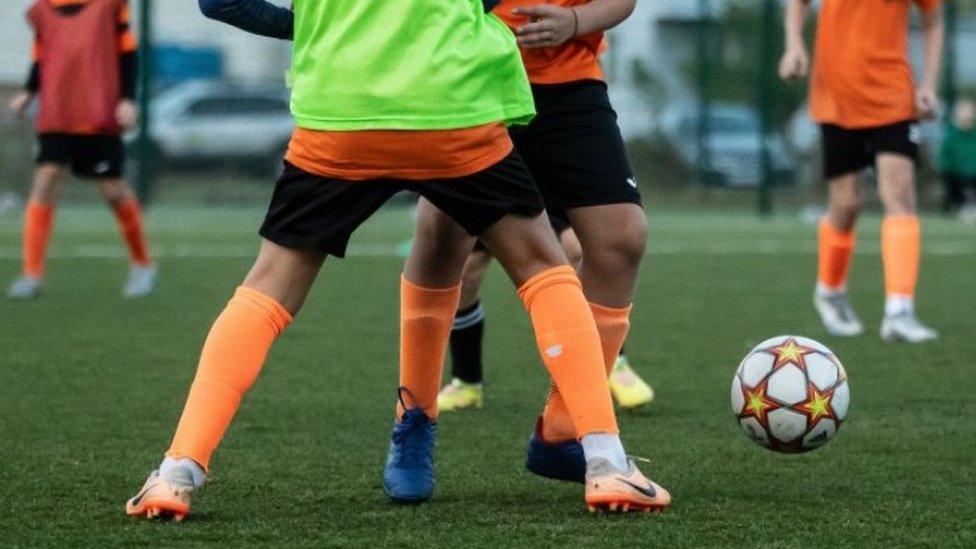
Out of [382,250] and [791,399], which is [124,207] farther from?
[791,399]

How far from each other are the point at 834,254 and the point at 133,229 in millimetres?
4097

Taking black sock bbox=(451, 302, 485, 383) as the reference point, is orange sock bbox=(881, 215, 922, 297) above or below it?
below

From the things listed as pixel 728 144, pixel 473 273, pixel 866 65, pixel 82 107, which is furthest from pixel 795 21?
pixel 728 144

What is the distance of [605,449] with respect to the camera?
432 cm

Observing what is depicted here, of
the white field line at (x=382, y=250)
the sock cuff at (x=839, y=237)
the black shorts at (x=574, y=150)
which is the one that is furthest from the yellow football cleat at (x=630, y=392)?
the white field line at (x=382, y=250)

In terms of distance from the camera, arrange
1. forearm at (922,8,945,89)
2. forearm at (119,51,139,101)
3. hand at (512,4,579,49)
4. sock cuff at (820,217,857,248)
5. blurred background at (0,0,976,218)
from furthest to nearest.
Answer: blurred background at (0,0,976,218) < forearm at (119,51,139,101) < sock cuff at (820,217,857,248) < forearm at (922,8,945,89) < hand at (512,4,579,49)

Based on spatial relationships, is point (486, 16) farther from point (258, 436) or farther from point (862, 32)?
point (862, 32)

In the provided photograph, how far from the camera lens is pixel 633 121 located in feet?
77.6

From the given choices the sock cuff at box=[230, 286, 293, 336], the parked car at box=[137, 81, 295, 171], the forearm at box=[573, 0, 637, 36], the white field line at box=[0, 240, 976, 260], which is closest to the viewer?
the sock cuff at box=[230, 286, 293, 336]

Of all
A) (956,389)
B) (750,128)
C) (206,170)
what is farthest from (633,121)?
(956,389)

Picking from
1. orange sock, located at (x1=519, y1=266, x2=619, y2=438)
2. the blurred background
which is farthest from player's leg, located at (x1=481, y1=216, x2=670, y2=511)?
the blurred background

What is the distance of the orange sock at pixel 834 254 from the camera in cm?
888

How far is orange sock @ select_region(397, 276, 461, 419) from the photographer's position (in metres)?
4.73

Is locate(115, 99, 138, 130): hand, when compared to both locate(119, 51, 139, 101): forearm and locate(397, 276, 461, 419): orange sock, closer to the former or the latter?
locate(119, 51, 139, 101): forearm
